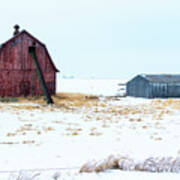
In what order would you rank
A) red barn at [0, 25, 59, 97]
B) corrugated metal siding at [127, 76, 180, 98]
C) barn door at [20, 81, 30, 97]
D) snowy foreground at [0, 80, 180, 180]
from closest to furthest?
snowy foreground at [0, 80, 180, 180] → red barn at [0, 25, 59, 97] → barn door at [20, 81, 30, 97] → corrugated metal siding at [127, 76, 180, 98]

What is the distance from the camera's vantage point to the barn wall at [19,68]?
3172cm

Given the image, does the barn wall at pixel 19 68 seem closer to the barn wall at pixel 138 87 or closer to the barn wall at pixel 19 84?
the barn wall at pixel 19 84

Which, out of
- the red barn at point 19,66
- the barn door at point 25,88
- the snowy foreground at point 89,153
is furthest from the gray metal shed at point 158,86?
the snowy foreground at point 89,153

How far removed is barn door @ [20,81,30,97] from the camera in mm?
32344

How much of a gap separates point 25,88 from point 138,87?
1619 centimetres

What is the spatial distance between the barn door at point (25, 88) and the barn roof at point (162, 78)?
15552 millimetres

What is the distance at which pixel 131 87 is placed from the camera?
4431cm

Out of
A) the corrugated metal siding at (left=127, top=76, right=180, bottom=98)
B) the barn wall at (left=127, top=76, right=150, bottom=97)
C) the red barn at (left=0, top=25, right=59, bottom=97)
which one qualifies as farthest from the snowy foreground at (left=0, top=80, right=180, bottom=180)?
the barn wall at (left=127, top=76, right=150, bottom=97)

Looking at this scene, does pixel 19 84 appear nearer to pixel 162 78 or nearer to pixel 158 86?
pixel 158 86

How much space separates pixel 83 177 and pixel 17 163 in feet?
5.71

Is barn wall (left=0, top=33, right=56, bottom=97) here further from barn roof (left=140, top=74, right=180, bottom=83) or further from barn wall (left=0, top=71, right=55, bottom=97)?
barn roof (left=140, top=74, right=180, bottom=83)

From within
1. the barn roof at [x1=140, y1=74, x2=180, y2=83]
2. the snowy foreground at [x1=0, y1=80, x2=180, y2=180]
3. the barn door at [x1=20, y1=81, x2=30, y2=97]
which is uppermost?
the barn roof at [x1=140, y1=74, x2=180, y2=83]

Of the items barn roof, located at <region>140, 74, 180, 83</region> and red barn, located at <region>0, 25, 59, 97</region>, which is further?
barn roof, located at <region>140, 74, 180, 83</region>

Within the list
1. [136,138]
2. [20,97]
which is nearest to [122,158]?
[136,138]
